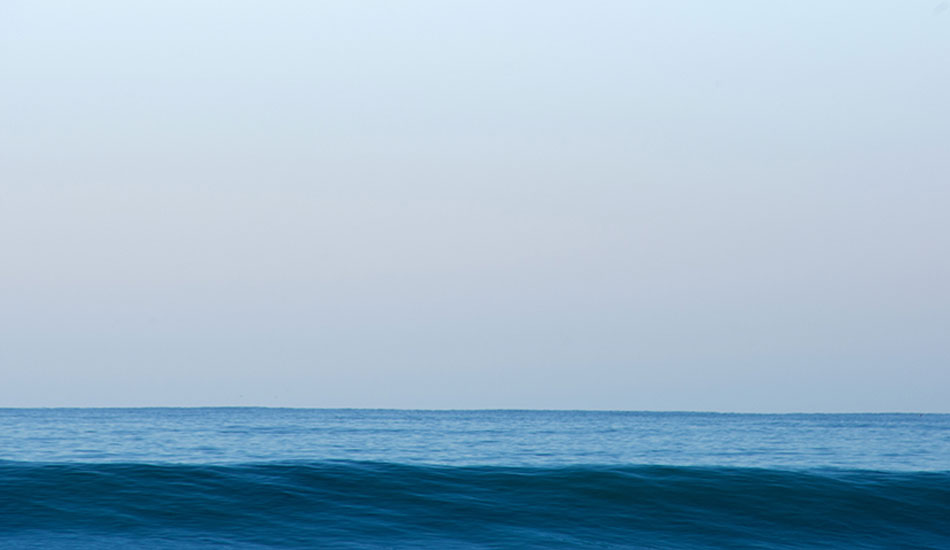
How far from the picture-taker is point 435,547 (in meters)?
17.2

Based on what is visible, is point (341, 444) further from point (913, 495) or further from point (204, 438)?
point (913, 495)

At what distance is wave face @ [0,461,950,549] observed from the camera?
1792 centimetres

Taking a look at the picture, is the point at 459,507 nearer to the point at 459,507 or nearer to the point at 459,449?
the point at 459,507

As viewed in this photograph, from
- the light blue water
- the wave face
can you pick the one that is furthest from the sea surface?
the light blue water

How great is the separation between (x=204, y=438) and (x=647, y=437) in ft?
73.3

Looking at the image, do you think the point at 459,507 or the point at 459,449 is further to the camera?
the point at 459,449

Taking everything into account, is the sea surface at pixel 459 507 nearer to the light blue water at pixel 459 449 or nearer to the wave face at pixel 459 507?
the wave face at pixel 459 507

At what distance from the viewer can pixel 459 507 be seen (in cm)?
2077

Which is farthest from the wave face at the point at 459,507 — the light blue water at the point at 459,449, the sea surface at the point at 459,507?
the light blue water at the point at 459,449

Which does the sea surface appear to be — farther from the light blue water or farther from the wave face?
the light blue water

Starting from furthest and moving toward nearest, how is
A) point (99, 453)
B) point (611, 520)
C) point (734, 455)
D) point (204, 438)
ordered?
point (204, 438) → point (734, 455) → point (99, 453) → point (611, 520)

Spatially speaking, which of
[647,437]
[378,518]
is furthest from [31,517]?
[647,437]

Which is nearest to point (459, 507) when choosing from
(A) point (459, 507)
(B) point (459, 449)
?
(A) point (459, 507)

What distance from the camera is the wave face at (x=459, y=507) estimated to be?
58.8ft
